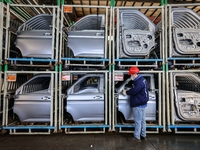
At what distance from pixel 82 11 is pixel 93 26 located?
15.5 ft

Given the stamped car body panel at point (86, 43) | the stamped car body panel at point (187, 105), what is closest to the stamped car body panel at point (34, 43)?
the stamped car body panel at point (86, 43)

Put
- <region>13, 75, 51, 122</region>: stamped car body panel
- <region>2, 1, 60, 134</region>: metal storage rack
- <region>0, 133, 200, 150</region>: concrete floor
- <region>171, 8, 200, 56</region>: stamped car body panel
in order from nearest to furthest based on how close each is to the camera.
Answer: <region>0, 133, 200, 150</region>: concrete floor → <region>13, 75, 51, 122</region>: stamped car body panel → <region>2, 1, 60, 134</region>: metal storage rack → <region>171, 8, 200, 56</region>: stamped car body panel

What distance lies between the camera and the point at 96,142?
3256mm

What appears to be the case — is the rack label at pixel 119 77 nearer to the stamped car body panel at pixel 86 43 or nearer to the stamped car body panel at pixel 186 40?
the stamped car body panel at pixel 86 43

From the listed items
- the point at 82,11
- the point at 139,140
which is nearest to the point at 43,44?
the point at 139,140

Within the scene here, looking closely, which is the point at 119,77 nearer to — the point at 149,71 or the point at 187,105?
the point at 149,71

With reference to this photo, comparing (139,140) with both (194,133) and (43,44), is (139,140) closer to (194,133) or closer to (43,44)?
(194,133)

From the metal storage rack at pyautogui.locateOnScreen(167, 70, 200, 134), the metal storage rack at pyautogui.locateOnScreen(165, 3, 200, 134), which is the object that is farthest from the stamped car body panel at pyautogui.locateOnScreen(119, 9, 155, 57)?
the metal storage rack at pyautogui.locateOnScreen(167, 70, 200, 134)

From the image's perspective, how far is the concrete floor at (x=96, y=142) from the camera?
3037 mm

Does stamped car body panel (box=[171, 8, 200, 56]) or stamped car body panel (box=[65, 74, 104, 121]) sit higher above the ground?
stamped car body panel (box=[171, 8, 200, 56])

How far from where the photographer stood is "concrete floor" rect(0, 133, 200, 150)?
120 inches

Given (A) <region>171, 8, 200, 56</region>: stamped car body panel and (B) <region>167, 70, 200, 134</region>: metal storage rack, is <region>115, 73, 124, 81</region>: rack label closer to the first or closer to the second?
(B) <region>167, 70, 200, 134</region>: metal storage rack

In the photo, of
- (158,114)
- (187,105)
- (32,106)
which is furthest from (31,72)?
(187,105)

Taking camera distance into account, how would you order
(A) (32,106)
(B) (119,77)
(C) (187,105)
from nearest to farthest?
(A) (32,106) → (C) (187,105) → (B) (119,77)
